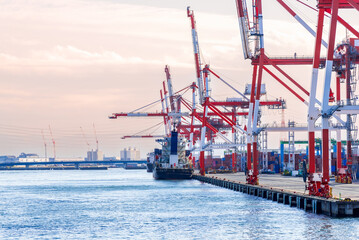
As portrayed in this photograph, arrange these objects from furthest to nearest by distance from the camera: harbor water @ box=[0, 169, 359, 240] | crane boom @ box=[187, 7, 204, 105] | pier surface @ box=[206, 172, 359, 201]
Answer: crane boom @ box=[187, 7, 204, 105], pier surface @ box=[206, 172, 359, 201], harbor water @ box=[0, 169, 359, 240]

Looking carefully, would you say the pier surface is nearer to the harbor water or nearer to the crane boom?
the harbor water

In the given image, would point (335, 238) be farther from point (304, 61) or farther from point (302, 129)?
point (302, 129)

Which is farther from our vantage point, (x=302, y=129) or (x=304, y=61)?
(x=302, y=129)

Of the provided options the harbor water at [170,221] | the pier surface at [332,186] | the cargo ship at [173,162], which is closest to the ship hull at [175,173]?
the cargo ship at [173,162]

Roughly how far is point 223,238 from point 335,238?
6134 mm

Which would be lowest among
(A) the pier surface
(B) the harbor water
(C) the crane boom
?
(B) the harbor water

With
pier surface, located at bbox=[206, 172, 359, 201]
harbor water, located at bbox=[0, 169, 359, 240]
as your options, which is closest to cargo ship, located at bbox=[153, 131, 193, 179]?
pier surface, located at bbox=[206, 172, 359, 201]

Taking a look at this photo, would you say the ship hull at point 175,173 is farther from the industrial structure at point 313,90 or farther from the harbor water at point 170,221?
the harbor water at point 170,221

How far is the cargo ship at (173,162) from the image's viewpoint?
393ft

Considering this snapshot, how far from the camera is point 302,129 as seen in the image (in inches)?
3455

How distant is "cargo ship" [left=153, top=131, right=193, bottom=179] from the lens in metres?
120

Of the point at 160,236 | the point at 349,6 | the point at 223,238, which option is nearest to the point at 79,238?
the point at 160,236

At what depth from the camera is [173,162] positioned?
4867 inches

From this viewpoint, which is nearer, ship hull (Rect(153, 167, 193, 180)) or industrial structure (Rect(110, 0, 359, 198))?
industrial structure (Rect(110, 0, 359, 198))
